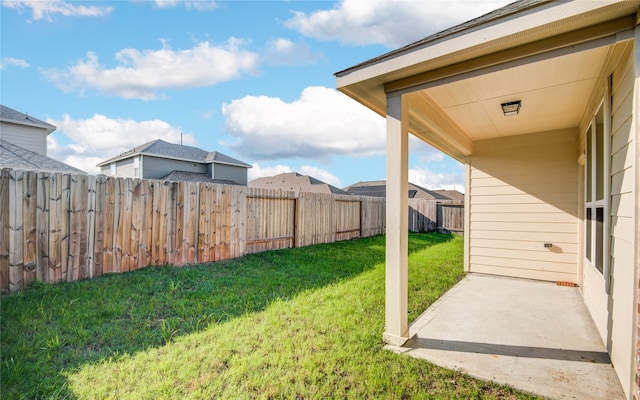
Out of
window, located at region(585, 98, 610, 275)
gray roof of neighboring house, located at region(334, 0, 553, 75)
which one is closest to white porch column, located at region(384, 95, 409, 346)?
gray roof of neighboring house, located at region(334, 0, 553, 75)

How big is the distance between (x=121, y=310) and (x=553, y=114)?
19.9 ft

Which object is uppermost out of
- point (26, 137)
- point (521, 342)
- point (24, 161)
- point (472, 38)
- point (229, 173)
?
point (26, 137)

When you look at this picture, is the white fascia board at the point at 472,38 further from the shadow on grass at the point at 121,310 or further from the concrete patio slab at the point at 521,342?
the shadow on grass at the point at 121,310

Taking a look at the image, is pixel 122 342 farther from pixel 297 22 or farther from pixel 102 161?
pixel 102 161

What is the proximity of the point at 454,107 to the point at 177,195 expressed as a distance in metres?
4.67

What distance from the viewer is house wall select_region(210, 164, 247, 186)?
18.8m

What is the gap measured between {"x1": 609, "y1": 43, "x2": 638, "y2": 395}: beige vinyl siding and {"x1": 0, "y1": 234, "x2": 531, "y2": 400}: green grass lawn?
92 centimetres

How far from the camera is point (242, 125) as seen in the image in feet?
67.9

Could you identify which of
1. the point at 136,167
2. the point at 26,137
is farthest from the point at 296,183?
the point at 26,137

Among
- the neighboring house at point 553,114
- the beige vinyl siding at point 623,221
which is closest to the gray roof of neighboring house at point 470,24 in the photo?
the neighboring house at point 553,114

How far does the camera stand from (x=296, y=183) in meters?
23.8

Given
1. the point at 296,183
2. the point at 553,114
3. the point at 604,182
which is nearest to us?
the point at 604,182

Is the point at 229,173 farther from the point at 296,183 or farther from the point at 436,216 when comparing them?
the point at 436,216

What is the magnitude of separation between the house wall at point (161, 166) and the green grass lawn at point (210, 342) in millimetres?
13464
